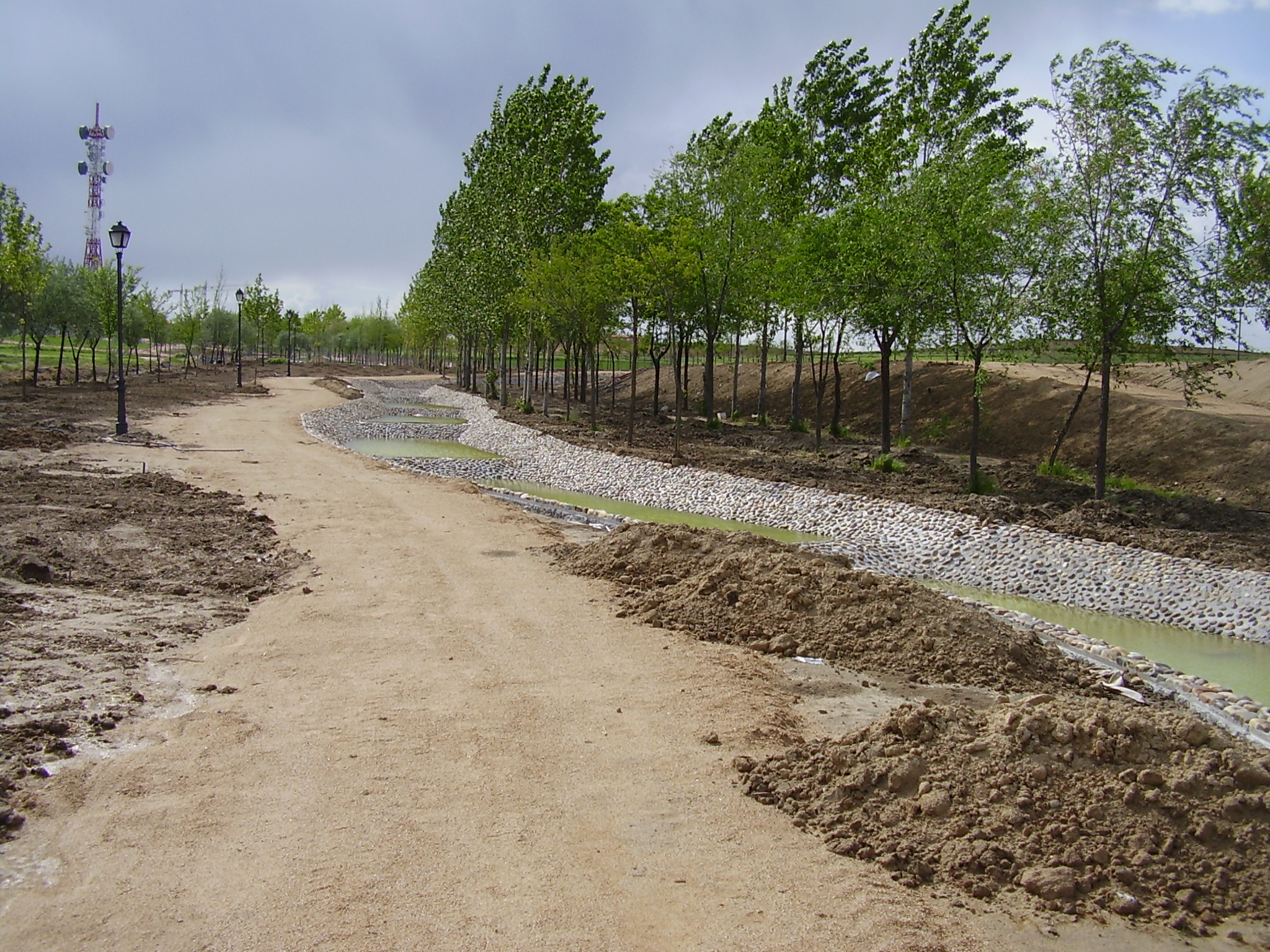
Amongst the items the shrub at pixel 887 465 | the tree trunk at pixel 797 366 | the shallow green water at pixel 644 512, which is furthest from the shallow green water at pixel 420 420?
the shrub at pixel 887 465

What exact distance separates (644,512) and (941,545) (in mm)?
6806

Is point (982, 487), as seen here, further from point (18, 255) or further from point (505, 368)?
point (18, 255)

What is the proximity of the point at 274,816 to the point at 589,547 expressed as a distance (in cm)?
801

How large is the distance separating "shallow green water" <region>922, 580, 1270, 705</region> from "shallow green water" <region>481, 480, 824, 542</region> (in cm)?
436

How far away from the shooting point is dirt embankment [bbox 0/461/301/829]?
21.7 feet

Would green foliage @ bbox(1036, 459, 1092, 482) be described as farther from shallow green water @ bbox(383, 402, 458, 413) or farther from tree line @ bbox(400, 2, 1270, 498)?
shallow green water @ bbox(383, 402, 458, 413)

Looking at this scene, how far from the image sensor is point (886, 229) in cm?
2119

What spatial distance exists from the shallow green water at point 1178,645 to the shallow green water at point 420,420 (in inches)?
1131

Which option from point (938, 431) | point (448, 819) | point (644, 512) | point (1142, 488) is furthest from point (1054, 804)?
point (938, 431)

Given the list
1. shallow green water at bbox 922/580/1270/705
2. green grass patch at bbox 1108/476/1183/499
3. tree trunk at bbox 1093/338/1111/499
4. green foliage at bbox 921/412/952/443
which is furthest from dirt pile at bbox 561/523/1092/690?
green foliage at bbox 921/412/952/443

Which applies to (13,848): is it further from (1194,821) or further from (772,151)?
(772,151)

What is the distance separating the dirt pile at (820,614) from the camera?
29.3 feet

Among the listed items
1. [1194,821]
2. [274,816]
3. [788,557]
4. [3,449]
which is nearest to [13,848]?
[274,816]

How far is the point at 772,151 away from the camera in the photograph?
30.0 m
